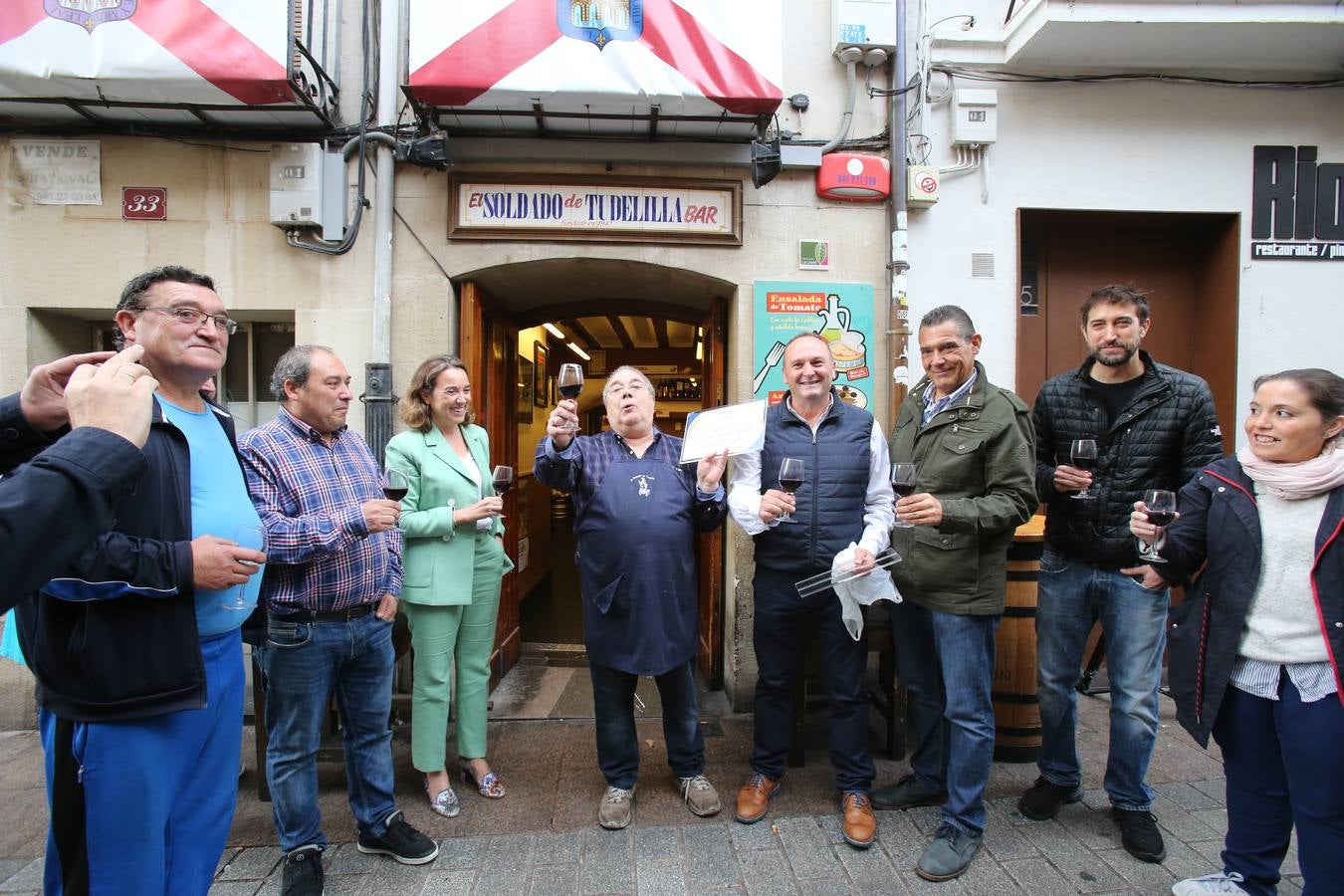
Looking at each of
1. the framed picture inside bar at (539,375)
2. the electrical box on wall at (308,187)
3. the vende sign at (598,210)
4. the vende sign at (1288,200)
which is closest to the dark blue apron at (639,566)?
the vende sign at (598,210)

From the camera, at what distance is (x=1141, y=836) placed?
8.91 ft

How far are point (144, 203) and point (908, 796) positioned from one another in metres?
5.45

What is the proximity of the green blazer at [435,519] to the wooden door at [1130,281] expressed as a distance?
12.5ft

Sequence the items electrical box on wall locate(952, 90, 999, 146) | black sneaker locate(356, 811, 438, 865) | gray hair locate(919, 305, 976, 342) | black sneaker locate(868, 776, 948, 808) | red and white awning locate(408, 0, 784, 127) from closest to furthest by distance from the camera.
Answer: black sneaker locate(356, 811, 438, 865) → gray hair locate(919, 305, 976, 342) → black sneaker locate(868, 776, 948, 808) → red and white awning locate(408, 0, 784, 127) → electrical box on wall locate(952, 90, 999, 146)

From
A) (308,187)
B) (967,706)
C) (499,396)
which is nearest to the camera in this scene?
(967,706)

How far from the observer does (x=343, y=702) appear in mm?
2707

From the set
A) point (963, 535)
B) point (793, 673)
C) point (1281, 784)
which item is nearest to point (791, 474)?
point (963, 535)

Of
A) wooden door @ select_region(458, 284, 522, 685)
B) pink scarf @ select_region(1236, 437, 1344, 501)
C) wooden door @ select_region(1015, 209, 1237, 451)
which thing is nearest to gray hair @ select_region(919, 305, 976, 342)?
pink scarf @ select_region(1236, 437, 1344, 501)

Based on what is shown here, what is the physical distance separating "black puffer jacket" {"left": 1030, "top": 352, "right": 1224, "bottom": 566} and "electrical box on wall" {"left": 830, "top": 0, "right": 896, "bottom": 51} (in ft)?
8.34

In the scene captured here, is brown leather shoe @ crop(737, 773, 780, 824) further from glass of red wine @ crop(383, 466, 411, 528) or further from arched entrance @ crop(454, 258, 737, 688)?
glass of red wine @ crop(383, 466, 411, 528)

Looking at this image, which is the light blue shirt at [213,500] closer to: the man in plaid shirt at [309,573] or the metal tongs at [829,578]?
the man in plaid shirt at [309,573]

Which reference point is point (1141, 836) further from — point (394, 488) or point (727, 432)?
point (394, 488)

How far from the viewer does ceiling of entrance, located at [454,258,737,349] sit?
4.21 metres

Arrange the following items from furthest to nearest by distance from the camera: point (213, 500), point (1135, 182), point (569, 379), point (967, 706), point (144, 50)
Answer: point (1135, 182)
point (144, 50)
point (967, 706)
point (569, 379)
point (213, 500)
